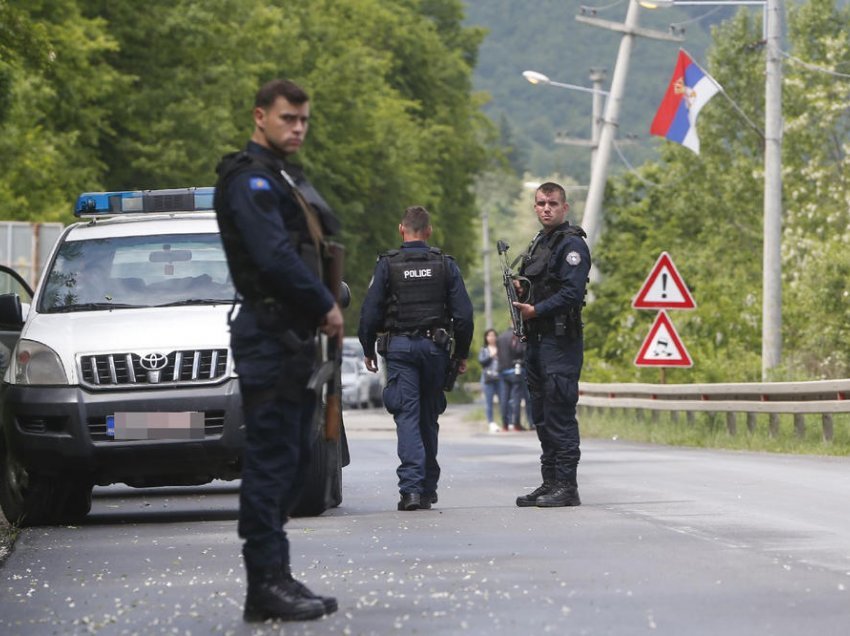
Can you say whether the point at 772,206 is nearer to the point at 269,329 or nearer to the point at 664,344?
the point at 664,344

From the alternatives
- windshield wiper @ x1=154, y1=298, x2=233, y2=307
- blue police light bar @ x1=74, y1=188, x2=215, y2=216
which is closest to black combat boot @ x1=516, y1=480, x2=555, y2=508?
windshield wiper @ x1=154, y1=298, x2=233, y2=307

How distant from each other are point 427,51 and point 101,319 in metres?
52.5

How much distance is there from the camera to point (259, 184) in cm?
739

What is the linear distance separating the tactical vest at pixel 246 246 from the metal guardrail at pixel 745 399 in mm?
12682

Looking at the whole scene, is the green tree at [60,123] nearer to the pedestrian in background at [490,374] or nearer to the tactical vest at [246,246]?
the pedestrian in background at [490,374]

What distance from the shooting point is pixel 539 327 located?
12.5 m

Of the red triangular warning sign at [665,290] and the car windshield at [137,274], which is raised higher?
the red triangular warning sign at [665,290]

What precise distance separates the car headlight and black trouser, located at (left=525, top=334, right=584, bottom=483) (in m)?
2.83

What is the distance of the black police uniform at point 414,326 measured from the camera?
42.0ft

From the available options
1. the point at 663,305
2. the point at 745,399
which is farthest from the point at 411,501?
the point at 663,305

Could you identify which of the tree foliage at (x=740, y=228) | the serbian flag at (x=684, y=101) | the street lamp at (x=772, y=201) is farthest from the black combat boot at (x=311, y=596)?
the serbian flag at (x=684, y=101)

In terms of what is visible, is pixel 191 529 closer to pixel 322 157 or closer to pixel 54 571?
pixel 54 571

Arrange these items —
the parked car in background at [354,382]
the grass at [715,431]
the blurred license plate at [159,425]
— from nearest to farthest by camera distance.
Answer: the blurred license plate at [159,425]
the grass at [715,431]
the parked car in background at [354,382]

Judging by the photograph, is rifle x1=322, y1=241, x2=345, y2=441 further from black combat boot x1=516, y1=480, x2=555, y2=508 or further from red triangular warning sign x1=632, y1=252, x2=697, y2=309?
red triangular warning sign x1=632, y1=252, x2=697, y2=309
